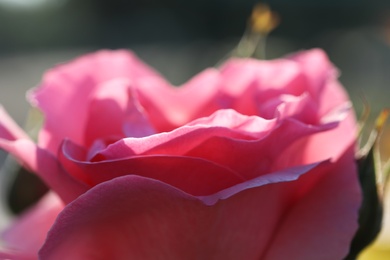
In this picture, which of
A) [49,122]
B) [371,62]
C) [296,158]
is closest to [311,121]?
[296,158]

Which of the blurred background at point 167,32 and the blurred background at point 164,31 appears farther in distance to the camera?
the blurred background at point 164,31

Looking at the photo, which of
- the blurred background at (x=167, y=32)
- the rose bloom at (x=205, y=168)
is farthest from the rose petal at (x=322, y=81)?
the blurred background at (x=167, y=32)

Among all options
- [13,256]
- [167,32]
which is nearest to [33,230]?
[13,256]

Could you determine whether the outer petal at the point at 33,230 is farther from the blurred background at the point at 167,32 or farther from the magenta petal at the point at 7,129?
the blurred background at the point at 167,32

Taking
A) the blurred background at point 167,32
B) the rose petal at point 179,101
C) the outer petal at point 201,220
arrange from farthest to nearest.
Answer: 1. the blurred background at point 167,32
2. the rose petal at point 179,101
3. the outer petal at point 201,220

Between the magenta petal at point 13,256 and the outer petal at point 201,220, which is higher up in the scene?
the outer petal at point 201,220

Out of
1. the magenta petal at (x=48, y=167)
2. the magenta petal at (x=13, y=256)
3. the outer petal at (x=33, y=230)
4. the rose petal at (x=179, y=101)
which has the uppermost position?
the magenta petal at (x=48, y=167)

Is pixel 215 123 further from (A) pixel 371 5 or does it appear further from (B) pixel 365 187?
(A) pixel 371 5

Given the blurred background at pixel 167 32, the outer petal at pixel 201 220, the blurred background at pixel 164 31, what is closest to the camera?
the outer petal at pixel 201 220
